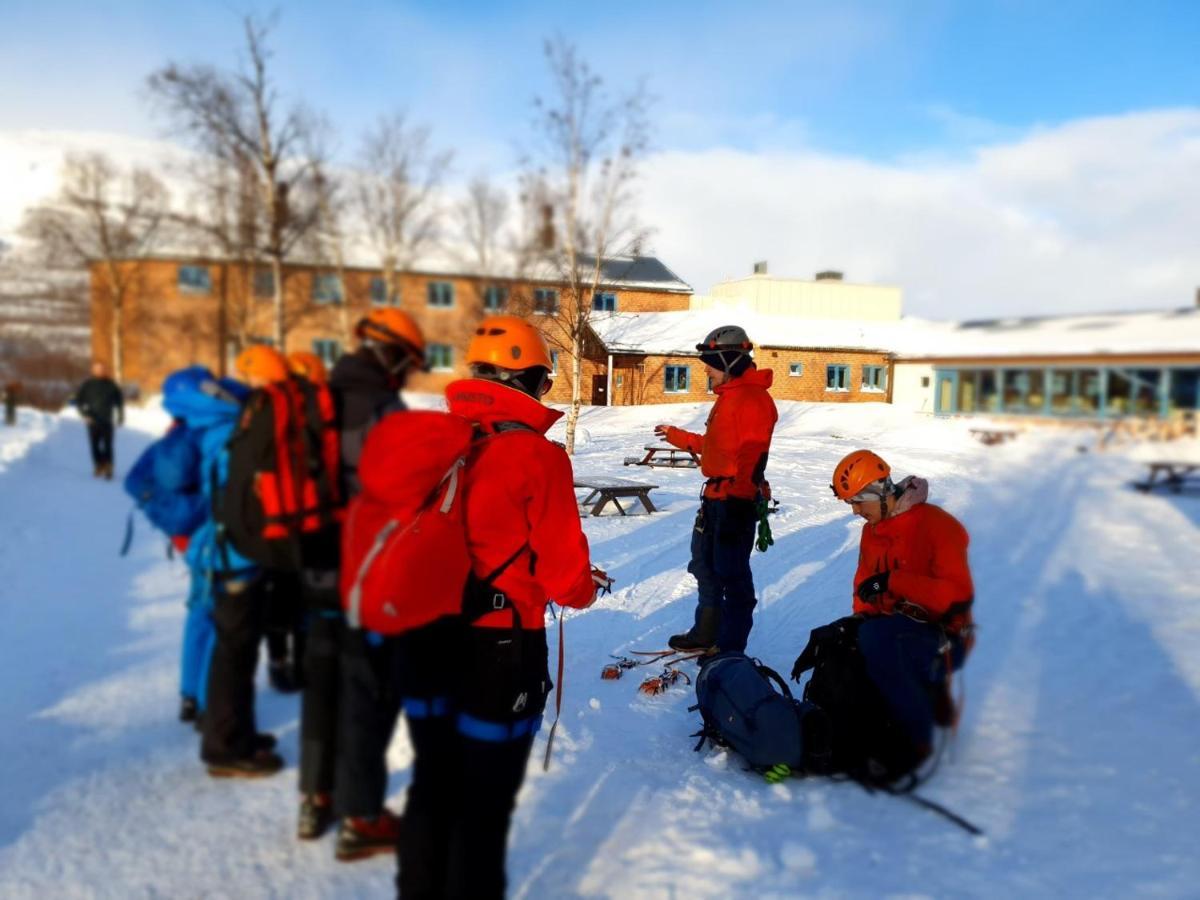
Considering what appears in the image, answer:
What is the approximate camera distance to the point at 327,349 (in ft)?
5.39

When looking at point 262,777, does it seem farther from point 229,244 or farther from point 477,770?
point 229,244

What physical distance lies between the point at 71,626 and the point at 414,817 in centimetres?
112

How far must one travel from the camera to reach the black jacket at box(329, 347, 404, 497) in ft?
4.98

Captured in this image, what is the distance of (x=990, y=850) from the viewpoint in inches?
92.7

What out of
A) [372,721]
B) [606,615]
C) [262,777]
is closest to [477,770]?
[372,721]

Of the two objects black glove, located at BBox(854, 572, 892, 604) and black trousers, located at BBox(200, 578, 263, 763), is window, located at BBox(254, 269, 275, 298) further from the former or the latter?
black glove, located at BBox(854, 572, 892, 604)

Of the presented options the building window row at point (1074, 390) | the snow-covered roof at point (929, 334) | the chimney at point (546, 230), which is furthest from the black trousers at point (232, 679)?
the building window row at point (1074, 390)

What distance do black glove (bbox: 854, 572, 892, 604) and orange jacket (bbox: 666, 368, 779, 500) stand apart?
921mm

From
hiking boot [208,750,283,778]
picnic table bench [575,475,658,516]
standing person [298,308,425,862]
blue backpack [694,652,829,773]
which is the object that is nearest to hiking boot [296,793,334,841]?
standing person [298,308,425,862]

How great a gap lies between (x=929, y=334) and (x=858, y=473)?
0.86 metres

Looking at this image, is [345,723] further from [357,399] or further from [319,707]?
[357,399]

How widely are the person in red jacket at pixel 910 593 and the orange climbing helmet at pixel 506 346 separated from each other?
1.69m

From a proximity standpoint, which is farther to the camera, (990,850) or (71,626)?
(990,850)

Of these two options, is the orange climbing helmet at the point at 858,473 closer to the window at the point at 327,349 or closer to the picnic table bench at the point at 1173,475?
the picnic table bench at the point at 1173,475
